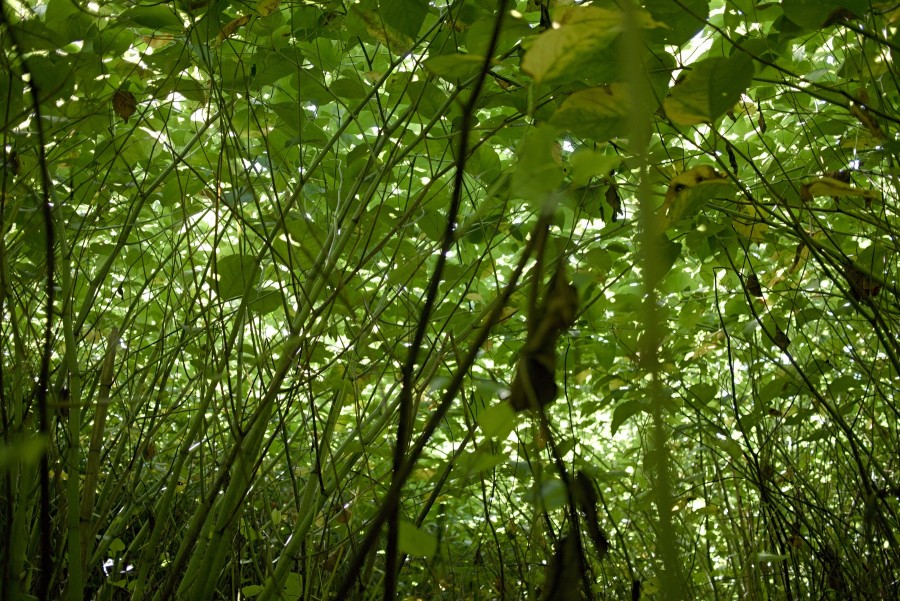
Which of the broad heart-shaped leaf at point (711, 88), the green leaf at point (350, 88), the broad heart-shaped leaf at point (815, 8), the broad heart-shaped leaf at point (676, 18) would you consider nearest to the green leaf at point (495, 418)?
the broad heart-shaped leaf at point (711, 88)

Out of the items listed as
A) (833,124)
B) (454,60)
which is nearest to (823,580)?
(833,124)

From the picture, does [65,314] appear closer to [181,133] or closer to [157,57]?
[157,57]

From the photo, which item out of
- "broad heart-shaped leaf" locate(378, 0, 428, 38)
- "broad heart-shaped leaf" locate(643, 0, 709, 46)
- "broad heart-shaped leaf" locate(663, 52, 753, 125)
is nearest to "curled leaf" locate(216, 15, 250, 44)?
"broad heart-shaped leaf" locate(378, 0, 428, 38)

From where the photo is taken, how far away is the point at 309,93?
50.1 inches

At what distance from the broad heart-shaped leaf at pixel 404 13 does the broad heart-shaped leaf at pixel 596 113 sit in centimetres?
43

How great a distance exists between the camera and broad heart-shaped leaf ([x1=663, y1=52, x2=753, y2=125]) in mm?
598

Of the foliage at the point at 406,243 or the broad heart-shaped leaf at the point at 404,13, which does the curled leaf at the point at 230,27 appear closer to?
the foliage at the point at 406,243

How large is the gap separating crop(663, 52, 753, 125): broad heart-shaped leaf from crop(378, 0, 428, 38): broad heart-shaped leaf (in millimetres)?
462

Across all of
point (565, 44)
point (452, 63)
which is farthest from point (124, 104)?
point (565, 44)

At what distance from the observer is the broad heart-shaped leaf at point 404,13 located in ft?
3.17

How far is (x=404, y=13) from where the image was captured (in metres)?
0.97

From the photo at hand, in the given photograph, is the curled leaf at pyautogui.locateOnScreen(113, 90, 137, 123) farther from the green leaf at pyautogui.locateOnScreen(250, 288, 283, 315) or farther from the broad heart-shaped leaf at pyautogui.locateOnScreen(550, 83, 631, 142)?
the broad heart-shaped leaf at pyautogui.locateOnScreen(550, 83, 631, 142)

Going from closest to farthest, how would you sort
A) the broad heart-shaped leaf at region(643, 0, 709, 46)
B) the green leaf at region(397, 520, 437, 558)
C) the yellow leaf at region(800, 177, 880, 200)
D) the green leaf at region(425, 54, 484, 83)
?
the green leaf at region(397, 520, 437, 558)
the green leaf at region(425, 54, 484, 83)
the yellow leaf at region(800, 177, 880, 200)
the broad heart-shaped leaf at region(643, 0, 709, 46)

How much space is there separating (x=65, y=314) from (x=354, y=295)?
0.46 m
